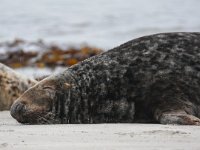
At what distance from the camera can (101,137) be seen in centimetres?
380

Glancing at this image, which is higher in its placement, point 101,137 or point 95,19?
point 95,19

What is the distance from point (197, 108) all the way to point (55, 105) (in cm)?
118

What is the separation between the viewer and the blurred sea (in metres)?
16.6

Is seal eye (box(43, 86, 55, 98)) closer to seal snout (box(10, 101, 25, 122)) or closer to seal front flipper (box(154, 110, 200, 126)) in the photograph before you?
seal snout (box(10, 101, 25, 122))

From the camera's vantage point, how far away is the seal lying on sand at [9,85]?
6.86m

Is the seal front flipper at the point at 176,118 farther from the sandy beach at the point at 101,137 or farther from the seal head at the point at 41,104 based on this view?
the seal head at the point at 41,104

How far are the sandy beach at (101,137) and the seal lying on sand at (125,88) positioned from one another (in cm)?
62

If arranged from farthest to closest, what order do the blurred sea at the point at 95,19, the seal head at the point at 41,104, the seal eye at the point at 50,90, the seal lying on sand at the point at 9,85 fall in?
the blurred sea at the point at 95,19 → the seal lying on sand at the point at 9,85 → the seal eye at the point at 50,90 → the seal head at the point at 41,104

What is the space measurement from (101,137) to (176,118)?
1.08 metres

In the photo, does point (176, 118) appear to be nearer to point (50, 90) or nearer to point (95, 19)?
point (50, 90)

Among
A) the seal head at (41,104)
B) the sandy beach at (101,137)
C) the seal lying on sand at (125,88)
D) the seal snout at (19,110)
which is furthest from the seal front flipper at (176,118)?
the seal snout at (19,110)

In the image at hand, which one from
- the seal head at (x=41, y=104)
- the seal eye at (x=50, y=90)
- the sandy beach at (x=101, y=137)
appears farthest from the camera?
the seal eye at (x=50, y=90)

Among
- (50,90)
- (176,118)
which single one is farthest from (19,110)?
(176,118)

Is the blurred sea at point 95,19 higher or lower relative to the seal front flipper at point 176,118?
higher
